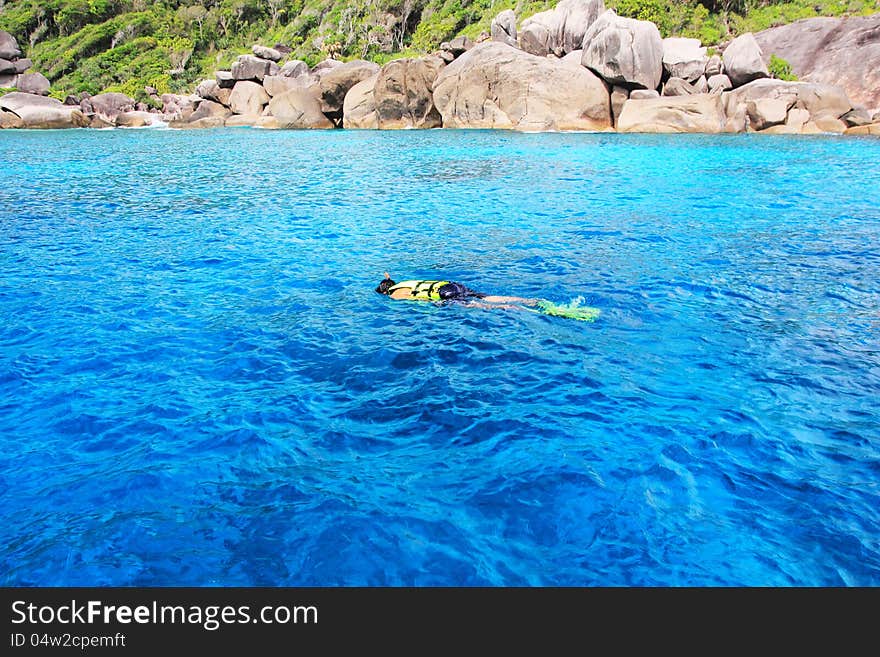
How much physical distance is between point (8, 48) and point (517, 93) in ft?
163

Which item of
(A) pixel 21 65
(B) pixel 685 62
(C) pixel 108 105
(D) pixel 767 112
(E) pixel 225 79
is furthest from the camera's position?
(A) pixel 21 65

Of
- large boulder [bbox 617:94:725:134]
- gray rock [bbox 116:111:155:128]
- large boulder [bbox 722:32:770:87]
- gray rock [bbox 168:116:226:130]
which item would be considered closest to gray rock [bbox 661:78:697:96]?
large boulder [bbox 617:94:725:134]

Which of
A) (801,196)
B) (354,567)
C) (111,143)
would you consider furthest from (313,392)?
(111,143)

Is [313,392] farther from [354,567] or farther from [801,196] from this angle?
[801,196]

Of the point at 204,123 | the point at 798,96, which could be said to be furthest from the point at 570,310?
the point at 204,123

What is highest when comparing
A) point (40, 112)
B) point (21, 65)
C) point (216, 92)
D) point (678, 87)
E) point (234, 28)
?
point (234, 28)

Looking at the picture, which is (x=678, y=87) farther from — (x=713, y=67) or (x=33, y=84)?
(x=33, y=84)

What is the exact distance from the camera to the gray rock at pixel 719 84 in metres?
34.9

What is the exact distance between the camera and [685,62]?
117ft

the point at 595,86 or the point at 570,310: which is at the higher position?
the point at 595,86

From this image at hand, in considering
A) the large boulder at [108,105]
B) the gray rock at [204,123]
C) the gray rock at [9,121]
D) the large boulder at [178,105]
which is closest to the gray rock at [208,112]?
the gray rock at [204,123]

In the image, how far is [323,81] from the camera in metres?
41.9
